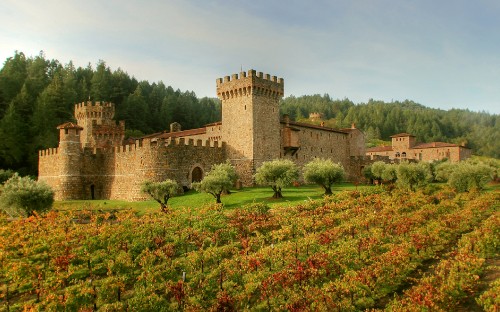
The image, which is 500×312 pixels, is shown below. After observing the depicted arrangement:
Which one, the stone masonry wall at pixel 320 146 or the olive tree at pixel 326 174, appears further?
the stone masonry wall at pixel 320 146

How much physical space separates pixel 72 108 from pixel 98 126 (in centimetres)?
2318

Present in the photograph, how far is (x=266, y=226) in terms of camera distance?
21391 mm

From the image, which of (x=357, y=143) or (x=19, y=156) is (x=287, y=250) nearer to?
(x=357, y=143)

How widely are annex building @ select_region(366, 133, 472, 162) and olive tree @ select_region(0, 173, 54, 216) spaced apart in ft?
207

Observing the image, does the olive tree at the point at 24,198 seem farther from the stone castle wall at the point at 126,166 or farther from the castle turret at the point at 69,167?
the castle turret at the point at 69,167

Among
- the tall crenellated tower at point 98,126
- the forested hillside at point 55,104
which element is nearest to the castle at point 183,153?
the tall crenellated tower at point 98,126

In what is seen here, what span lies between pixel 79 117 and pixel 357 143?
35674 millimetres

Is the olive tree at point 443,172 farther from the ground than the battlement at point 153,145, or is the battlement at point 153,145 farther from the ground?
the battlement at point 153,145

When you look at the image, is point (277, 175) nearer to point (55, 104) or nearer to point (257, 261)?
point (257, 261)

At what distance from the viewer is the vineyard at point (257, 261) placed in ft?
44.4

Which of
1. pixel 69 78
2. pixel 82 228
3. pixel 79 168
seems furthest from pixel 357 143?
pixel 69 78

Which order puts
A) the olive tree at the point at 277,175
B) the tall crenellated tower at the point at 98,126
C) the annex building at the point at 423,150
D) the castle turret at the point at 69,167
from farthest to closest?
1. the annex building at the point at 423,150
2. the tall crenellated tower at the point at 98,126
3. the castle turret at the point at 69,167
4. the olive tree at the point at 277,175

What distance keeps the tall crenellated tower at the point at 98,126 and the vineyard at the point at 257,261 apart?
2519 centimetres

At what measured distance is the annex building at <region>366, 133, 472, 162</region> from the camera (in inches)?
3127
